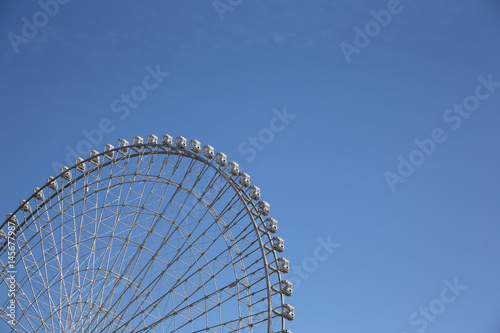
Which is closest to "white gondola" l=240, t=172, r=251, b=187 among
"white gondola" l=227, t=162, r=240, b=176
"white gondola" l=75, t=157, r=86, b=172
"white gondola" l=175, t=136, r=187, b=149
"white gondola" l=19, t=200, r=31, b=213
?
"white gondola" l=227, t=162, r=240, b=176

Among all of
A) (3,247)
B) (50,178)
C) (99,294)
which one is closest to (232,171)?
(99,294)

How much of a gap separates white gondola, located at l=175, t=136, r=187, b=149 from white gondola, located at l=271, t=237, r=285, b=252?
31.7ft

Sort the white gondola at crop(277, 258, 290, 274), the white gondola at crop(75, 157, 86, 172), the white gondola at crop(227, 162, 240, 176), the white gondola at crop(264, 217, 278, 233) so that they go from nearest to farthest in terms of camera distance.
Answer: the white gondola at crop(277, 258, 290, 274), the white gondola at crop(264, 217, 278, 233), the white gondola at crop(227, 162, 240, 176), the white gondola at crop(75, 157, 86, 172)

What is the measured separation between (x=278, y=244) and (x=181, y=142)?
10.4 meters

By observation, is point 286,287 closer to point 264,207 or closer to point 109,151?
point 264,207

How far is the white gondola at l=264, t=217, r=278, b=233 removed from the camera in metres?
43.6

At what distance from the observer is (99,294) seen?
4700 centimetres

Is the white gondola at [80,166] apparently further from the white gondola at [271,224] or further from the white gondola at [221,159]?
the white gondola at [271,224]

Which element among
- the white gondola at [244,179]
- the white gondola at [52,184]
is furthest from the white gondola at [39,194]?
the white gondola at [244,179]

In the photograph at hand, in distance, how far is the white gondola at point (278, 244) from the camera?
141ft

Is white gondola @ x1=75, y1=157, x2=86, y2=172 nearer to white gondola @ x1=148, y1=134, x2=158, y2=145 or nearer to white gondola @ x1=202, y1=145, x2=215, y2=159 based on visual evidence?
white gondola @ x1=148, y1=134, x2=158, y2=145

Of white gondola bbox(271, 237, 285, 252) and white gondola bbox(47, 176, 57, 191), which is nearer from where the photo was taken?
white gondola bbox(271, 237, 285, 252)

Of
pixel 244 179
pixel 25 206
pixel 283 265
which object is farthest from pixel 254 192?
pixel 25 206

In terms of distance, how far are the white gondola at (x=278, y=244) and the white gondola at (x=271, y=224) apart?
65 cm
